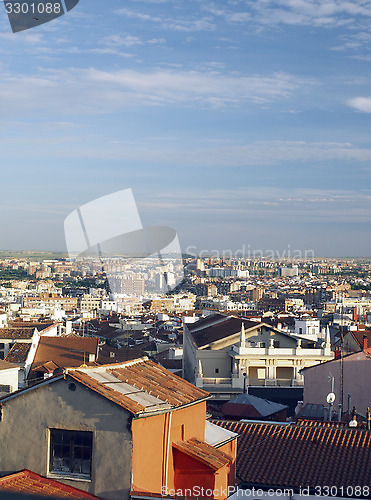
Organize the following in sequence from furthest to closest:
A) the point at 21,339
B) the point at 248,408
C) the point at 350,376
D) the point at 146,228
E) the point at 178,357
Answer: the point at 178,357
the point at 21,339
the point at 146,228
the point at 350,376
the point at 248,408

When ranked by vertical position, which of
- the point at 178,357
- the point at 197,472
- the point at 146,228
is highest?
the point at 146,228

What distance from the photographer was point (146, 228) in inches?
673

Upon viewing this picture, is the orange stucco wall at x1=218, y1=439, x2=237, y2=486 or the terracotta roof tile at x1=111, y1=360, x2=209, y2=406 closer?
the terracotta roof tile at x1=111, y1=360, x2=209, y2=406

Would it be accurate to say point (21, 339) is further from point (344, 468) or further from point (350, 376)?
point (344, 468)

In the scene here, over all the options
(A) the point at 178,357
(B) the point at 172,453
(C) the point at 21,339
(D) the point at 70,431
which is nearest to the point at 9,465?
(D) the point at 70,431

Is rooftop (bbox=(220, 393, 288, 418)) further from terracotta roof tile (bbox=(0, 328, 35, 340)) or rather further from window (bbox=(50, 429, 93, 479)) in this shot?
terracotta roof tile (bbox=(0, 328, 35, 340))

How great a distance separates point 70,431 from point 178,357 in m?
25.9

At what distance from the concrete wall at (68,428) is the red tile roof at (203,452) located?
2.21ft

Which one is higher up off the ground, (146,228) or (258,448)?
(146,228)

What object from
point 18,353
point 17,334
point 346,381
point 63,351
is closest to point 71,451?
point 346,381

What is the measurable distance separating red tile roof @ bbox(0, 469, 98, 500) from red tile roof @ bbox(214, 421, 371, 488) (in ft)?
9.45

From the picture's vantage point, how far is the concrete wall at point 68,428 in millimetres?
5512

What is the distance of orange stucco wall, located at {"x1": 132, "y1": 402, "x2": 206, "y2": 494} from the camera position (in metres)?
5.55

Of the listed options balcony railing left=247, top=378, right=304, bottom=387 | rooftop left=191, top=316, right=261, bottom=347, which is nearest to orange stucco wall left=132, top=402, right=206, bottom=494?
balcony railing left=247, top=378, right=304, bottom=387
